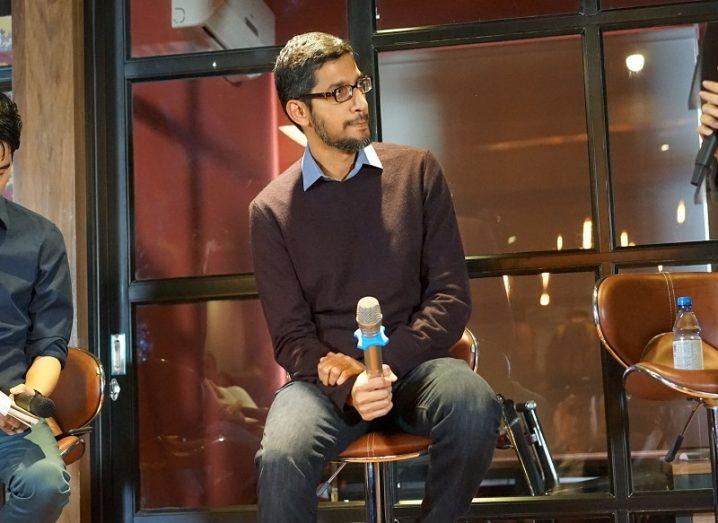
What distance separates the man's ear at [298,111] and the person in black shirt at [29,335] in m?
0.80

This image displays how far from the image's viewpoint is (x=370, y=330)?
6.69ft

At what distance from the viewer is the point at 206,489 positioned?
3.69 meters

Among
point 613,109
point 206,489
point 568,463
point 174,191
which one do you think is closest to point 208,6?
point 174,191

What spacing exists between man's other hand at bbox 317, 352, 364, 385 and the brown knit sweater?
0.08m

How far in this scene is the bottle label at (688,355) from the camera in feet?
9.28

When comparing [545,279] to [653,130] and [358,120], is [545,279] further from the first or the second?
[358,120]

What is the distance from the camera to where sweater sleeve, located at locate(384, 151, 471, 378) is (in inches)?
101

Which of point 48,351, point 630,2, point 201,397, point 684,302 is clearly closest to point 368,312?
point 48,351

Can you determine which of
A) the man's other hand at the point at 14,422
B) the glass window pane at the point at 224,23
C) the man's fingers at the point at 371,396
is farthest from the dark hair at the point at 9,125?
the man's fingers at the point at 371,396

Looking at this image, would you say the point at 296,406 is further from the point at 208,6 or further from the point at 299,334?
the point at 208,6

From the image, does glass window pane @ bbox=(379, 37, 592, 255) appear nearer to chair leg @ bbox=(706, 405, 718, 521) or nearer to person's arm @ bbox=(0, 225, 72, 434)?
chair leg @ bbox=(706, 405, 718, 521)

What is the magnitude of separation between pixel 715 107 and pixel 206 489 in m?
2.28

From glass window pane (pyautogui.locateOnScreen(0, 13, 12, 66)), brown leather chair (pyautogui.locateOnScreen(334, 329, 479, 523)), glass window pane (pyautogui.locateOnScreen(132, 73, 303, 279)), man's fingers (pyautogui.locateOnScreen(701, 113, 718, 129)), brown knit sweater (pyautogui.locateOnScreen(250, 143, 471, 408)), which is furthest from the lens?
glass window pane (pyautogui.locateOnScreen(0, 13, 12, 66))

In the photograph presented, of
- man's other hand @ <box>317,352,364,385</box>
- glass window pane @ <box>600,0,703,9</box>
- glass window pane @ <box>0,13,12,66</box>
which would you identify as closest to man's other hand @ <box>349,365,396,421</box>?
man's other hand @ <box>317,352,364,385</box>
